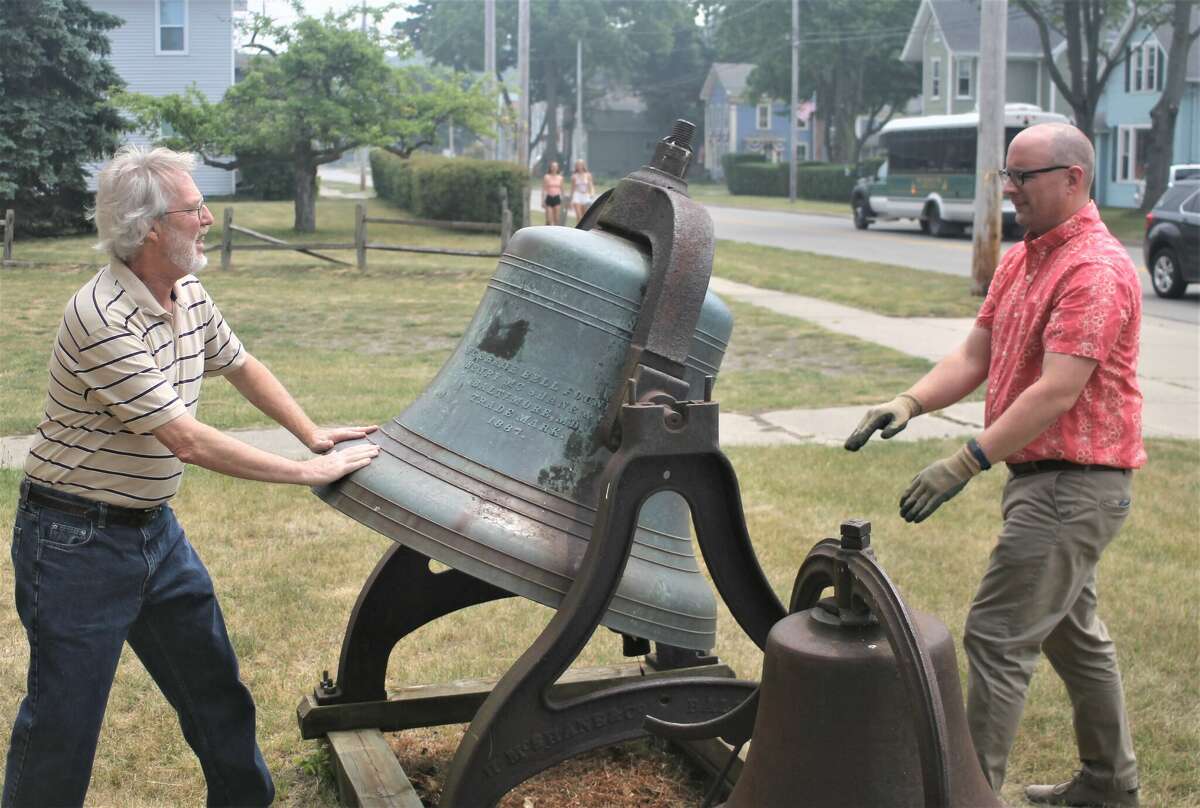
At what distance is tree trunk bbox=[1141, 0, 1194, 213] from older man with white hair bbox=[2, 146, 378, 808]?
3422 cm

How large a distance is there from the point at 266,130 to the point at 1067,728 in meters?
23.0

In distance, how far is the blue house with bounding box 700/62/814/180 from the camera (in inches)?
3305

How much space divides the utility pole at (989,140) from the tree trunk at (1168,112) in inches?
764

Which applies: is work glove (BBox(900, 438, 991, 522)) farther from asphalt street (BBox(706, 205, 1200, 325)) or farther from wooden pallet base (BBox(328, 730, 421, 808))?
asphalt street (BBox(706, 205, 1200, 325))

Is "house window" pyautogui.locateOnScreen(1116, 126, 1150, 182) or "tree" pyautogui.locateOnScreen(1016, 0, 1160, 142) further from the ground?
"tree" pyautogui.locateOnScreen(1016, 0, 1160, 142)

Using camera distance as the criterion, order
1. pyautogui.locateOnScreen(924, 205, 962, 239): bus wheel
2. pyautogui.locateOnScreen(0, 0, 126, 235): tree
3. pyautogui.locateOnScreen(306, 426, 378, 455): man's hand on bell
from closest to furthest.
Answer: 1. pyautogui.locateOnScreen(306, 426, 378, 455): man's hand on bell
2. pyautogui.locateOnScreen(0, 0, 126, 235): tree
3. pyautogui.locateOnScreen(924, 205, 962, 239): bus wheel

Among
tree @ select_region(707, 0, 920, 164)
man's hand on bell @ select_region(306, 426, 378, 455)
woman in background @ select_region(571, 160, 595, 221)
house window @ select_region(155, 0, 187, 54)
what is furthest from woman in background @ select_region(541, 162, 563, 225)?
tree @ select_region(707, 0, 920, 164)

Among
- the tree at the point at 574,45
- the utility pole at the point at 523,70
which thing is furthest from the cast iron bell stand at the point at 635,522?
the tree at the point at 574,45

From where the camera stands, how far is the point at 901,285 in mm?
18609

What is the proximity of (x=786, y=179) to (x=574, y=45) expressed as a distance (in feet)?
85.2

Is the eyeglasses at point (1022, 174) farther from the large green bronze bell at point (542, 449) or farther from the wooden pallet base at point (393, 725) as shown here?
the wooden pallet base at point (393, 725)

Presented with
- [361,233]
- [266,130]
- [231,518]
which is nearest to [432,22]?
[266,130]

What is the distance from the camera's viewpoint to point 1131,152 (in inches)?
1698

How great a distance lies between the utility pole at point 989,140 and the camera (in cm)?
1584
